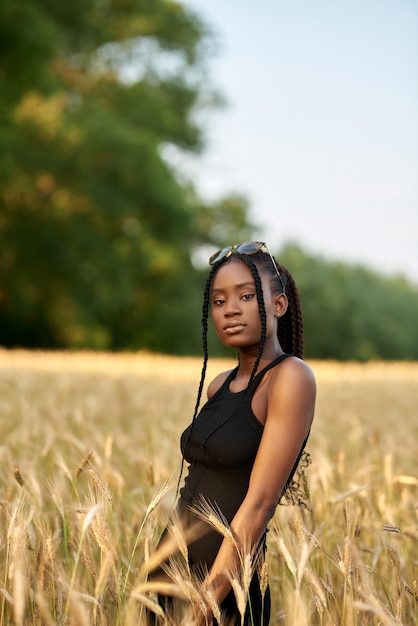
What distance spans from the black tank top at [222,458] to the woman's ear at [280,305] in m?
0.15

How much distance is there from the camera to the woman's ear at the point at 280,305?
6.99ft

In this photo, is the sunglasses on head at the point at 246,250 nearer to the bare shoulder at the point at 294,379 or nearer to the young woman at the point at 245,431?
the young woman at the point at 245,431

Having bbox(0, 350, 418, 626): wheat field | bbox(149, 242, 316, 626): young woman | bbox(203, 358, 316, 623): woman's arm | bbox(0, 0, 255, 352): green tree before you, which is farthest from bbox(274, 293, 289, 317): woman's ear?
bbox(0, 0, 255, 352): green tree

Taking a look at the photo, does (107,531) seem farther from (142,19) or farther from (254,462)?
(142,19)

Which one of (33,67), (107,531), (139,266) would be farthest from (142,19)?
(107,531)

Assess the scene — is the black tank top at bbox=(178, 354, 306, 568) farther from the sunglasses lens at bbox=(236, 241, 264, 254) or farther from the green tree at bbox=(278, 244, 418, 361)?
the green tree at bbox=(278, 244, 418, 361)

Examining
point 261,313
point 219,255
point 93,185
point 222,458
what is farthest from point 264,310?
point 93,185

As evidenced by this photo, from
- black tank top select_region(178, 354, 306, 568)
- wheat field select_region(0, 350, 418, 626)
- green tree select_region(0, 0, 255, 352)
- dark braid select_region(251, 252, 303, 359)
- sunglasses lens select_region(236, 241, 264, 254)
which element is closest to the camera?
wheat field select_region(0, 350, 418, 626)

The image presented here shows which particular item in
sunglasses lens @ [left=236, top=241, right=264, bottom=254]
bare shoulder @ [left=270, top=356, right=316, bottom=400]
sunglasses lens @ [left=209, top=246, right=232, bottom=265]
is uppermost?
sunglasses lens @ [left=236, top=241, right=264, bottom=254]

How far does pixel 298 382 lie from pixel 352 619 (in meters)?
0.55

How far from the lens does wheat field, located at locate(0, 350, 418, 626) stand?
1.73 m

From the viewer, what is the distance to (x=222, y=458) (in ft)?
6.51

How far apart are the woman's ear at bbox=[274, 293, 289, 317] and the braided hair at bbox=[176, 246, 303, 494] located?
0.02 m

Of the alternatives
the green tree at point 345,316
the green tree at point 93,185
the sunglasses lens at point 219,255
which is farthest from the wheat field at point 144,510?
the green tree at point 345,316
